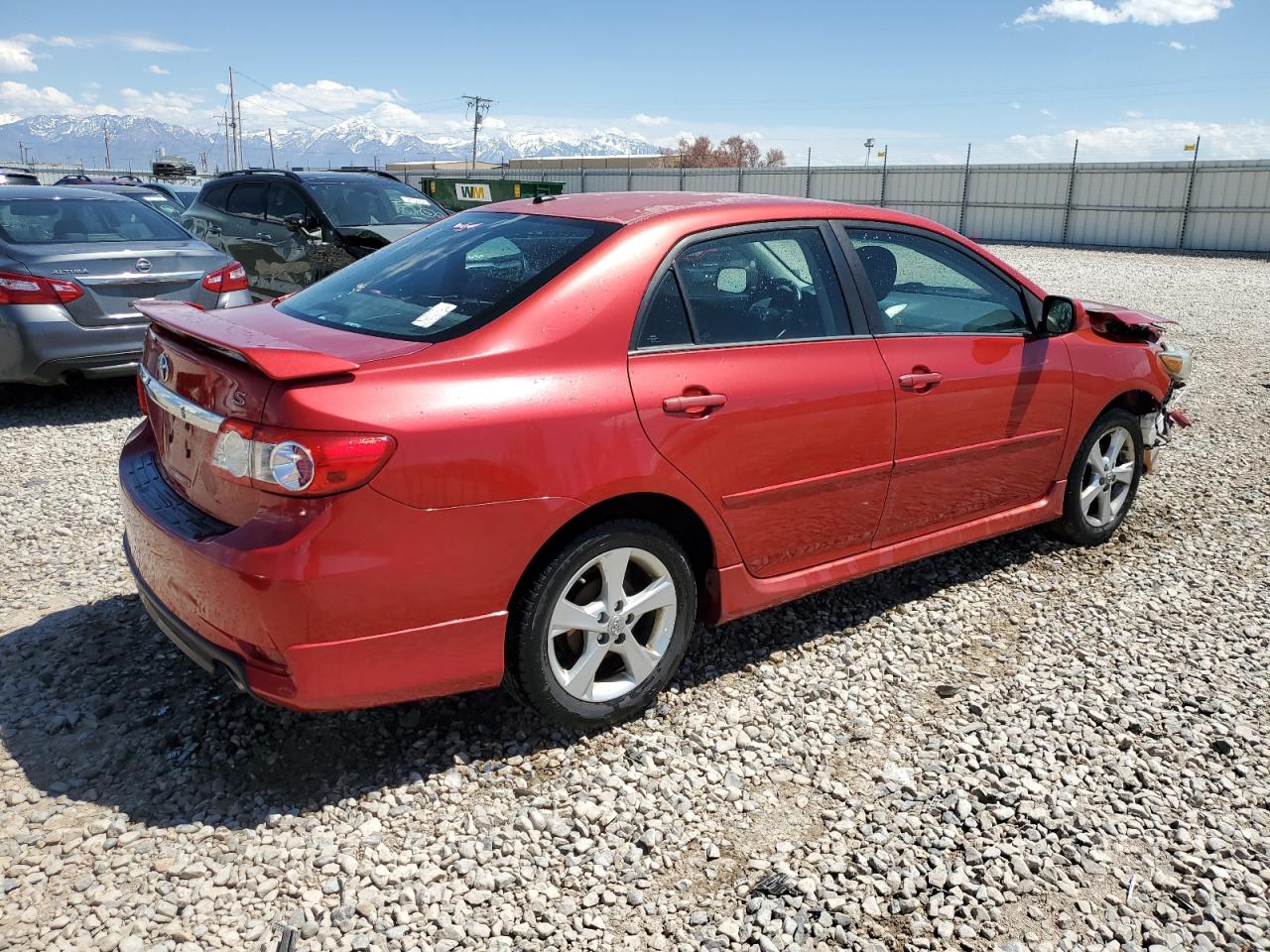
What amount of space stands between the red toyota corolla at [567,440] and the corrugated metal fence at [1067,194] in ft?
74.5

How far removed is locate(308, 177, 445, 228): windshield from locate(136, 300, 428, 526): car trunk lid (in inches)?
263

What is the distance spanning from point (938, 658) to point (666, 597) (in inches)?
50.4

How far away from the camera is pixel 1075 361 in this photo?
4.42 metres

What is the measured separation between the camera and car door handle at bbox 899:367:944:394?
→ 12.1ft

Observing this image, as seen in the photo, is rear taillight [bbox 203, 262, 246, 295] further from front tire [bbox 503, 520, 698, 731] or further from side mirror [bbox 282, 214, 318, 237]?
front tire [bbox 503, 520, 698, 731]

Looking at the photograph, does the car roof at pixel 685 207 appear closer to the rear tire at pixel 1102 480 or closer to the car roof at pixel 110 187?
the rear tire at pixel 1102 480

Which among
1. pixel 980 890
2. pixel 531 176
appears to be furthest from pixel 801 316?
pixel 531 176

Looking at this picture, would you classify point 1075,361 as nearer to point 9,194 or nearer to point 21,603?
point 21,603

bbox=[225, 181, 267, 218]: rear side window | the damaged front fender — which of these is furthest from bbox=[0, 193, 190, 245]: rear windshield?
the damaged front fender

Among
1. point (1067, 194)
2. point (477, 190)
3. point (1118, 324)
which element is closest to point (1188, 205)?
point (1067, 194)

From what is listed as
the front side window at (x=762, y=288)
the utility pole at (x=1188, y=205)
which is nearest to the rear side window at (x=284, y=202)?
the front side window at (x=762, y=288)

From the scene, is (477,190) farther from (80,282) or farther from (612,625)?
(612,625)

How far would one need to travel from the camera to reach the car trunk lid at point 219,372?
8.47 feet

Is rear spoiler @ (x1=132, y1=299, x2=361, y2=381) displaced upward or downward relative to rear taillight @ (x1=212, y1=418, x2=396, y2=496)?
upward
